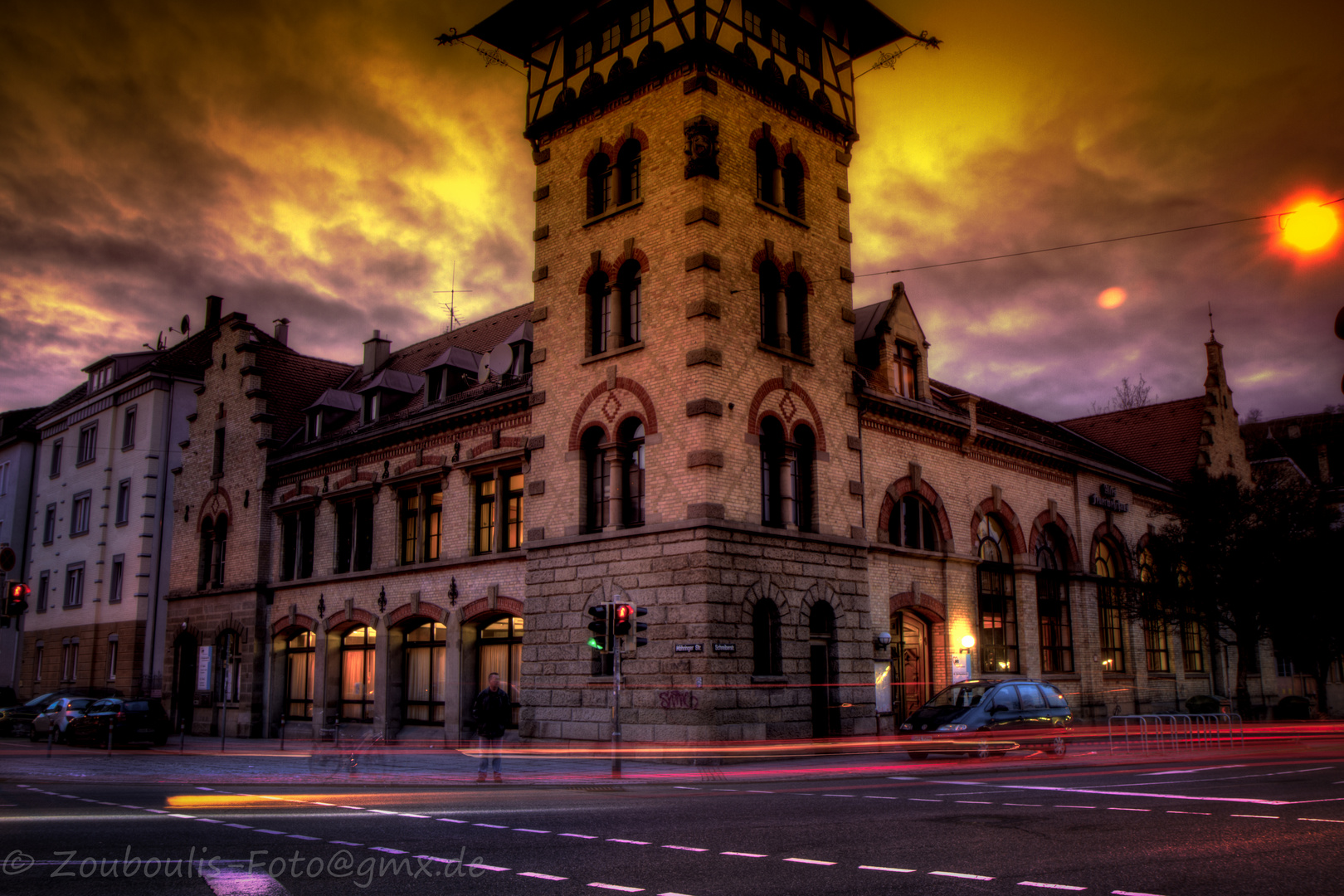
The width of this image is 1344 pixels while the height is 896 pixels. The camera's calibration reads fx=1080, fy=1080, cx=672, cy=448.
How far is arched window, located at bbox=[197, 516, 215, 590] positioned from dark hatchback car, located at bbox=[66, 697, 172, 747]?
23.6 ft

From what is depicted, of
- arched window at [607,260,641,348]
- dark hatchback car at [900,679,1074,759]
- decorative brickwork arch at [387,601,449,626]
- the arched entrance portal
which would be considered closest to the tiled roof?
the arched entrance portal

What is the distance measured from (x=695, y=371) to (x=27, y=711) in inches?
1123

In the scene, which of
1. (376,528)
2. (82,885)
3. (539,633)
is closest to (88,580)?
(376,528)

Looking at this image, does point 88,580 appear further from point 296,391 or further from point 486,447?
point 486,447

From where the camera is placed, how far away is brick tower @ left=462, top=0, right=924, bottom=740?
73.4ft

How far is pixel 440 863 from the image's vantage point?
29.1 ft

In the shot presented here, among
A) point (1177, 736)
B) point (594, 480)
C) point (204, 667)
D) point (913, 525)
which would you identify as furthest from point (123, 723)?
point (1177, 736)

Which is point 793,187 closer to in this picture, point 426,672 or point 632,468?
point 632,468

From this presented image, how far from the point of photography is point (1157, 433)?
45750 millimetres

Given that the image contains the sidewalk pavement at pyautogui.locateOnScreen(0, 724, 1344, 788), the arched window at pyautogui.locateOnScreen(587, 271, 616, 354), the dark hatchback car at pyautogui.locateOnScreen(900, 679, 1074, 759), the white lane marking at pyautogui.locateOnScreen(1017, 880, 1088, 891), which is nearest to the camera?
the white lane marking at pyautogui.locateOnScreen(1017, 880, 1088, 891)

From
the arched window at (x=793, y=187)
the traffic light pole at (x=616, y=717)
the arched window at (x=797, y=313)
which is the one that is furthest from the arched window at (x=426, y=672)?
the arched window at (x=793, y=187)

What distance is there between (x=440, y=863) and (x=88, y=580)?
41706mm

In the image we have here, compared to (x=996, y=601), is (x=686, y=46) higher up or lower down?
higher up

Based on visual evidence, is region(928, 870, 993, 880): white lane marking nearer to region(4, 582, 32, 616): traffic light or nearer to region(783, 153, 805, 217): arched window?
region(783, 153, 805, 217): arched window
